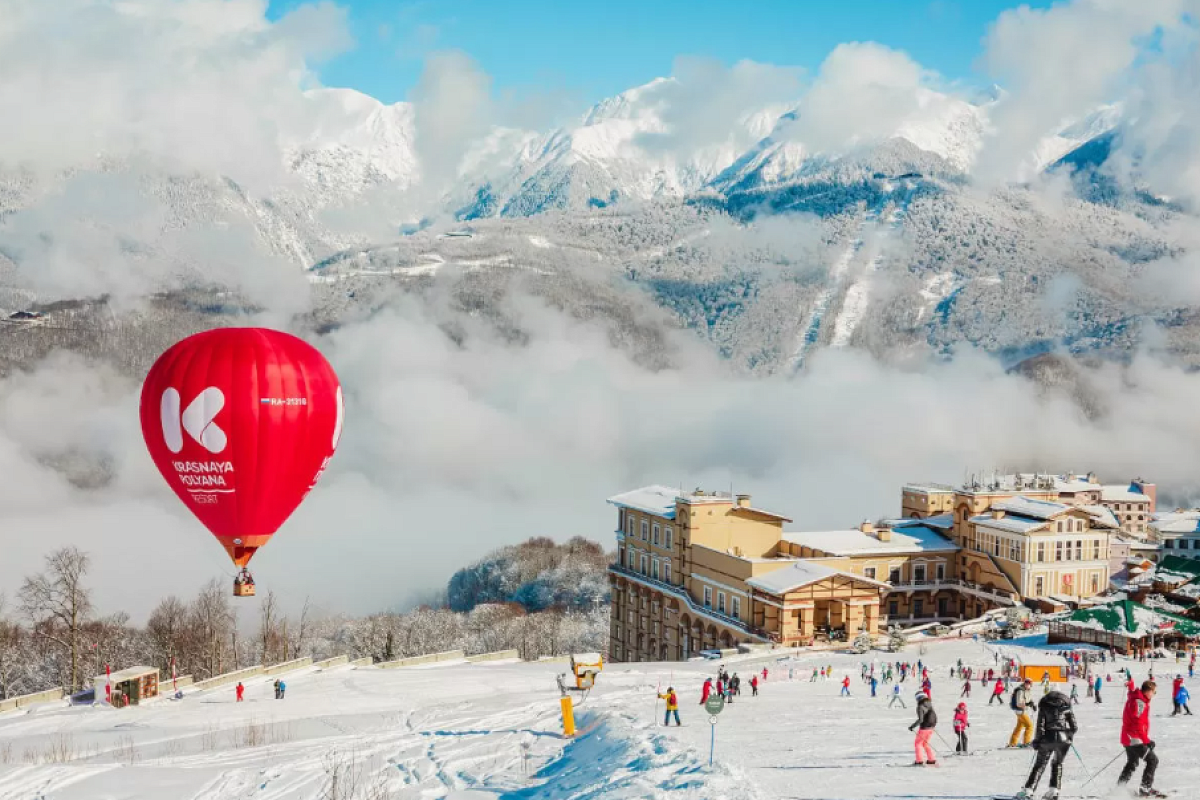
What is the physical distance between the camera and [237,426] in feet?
137

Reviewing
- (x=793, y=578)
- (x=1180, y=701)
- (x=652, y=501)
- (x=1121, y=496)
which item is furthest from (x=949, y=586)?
(x=1121, y=496)

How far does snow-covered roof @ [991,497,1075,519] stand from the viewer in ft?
269

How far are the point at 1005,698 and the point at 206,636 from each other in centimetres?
7742

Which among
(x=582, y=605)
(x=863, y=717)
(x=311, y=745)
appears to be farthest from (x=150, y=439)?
(x=582, y=605)

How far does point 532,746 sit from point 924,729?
12.4m

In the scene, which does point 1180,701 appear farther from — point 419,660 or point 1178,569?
point 1178,569

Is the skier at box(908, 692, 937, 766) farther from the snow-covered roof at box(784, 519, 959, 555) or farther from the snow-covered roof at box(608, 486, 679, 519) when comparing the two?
the snow-covered roof at box(608, 486, 679, 519)

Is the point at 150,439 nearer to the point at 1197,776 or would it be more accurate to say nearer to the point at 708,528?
the point at 1197,776

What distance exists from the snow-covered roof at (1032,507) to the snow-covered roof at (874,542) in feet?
14.9

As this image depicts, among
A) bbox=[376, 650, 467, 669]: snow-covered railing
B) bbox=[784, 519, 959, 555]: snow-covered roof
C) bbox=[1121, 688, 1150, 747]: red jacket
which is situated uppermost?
bbox=[784, 519, 959, 555]: snow-covered roof

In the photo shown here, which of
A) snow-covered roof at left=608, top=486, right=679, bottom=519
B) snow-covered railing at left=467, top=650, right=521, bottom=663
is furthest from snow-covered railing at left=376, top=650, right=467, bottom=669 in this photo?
snow-covered roof at left=608, top=486, right=679, bottom=519

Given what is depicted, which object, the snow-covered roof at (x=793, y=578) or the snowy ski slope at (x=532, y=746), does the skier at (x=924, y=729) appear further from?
the snow-covered roof at (x=793, y=578)

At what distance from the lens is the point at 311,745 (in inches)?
1569

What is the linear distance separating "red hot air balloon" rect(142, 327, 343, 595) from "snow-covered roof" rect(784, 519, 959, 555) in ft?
162
